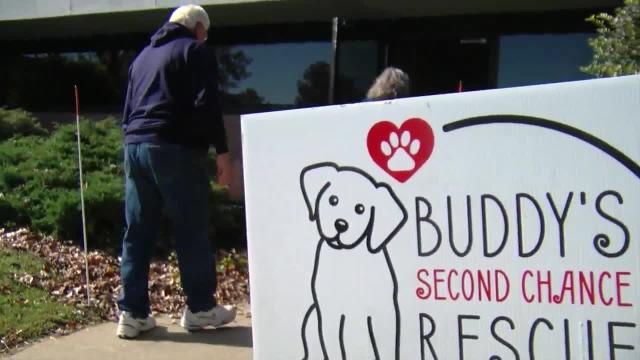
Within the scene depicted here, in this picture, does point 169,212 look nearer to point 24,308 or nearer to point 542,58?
point 24,308

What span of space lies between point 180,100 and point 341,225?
1627 mm

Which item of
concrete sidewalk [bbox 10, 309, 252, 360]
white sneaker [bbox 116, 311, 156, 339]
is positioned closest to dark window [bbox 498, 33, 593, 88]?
concrete sidewalk [bbox 10, 309, 252, 360]

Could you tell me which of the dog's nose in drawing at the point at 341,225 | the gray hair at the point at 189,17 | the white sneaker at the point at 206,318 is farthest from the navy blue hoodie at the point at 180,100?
the dog's nose in drawing at the point at 341,225

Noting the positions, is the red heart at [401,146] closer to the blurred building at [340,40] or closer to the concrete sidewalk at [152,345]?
the concrete sidewalk at [152,345]

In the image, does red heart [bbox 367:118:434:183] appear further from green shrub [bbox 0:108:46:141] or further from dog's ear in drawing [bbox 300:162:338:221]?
green shrub [bbox 0:108:46:141]

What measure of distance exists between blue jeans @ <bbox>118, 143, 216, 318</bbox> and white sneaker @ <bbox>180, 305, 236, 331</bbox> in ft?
0.28

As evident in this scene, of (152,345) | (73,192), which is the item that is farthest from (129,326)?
(73,192)

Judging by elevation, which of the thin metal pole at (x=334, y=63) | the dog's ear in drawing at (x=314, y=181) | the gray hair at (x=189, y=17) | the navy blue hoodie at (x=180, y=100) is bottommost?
the dog's ear in drawing at (x=314, y=181)

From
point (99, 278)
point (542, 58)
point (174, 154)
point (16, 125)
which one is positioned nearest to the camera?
point (174, 154)

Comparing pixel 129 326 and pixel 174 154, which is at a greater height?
pixel 174 154

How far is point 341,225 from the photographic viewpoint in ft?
8.34

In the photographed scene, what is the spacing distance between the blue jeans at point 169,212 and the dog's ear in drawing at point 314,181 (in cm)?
140

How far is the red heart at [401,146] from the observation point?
2.45 metres

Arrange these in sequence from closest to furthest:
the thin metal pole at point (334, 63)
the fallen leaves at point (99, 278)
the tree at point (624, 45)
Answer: the fallen leaves at point (99, 278) < the tree at point (624, 45) < the thin metal pole at point (334, 63)
